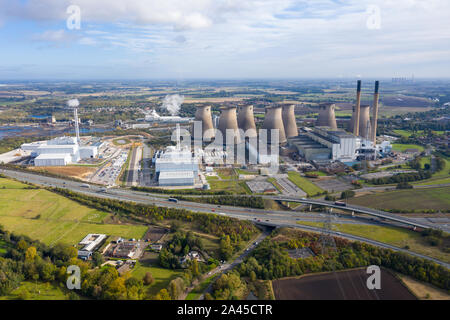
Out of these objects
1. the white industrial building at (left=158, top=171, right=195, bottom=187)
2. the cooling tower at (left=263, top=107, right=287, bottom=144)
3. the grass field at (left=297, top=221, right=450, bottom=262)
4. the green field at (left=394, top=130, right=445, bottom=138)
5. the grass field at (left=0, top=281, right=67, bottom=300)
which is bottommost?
the grass field at (left=0, top=281, right=67, bottom=300)

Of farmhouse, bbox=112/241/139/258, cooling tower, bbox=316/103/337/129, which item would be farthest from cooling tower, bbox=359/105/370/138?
farmhouse, bbox=112/241/139/258

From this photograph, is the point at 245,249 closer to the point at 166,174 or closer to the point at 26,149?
the point at 166,174

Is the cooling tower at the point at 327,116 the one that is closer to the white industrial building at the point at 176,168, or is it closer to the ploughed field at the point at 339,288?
the white industrial building at the point at 176,168

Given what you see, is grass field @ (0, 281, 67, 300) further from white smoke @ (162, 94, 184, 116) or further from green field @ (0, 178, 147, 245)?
white smoke @ (162, 94, 184, 116)

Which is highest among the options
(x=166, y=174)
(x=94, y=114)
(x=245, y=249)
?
(x=94, y=114)

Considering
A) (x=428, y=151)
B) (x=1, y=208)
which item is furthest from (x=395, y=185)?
(x=1, y=208)

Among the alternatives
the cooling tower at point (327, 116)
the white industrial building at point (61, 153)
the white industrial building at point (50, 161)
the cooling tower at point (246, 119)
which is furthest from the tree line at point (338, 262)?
the cooling tower at point (327, 116)
